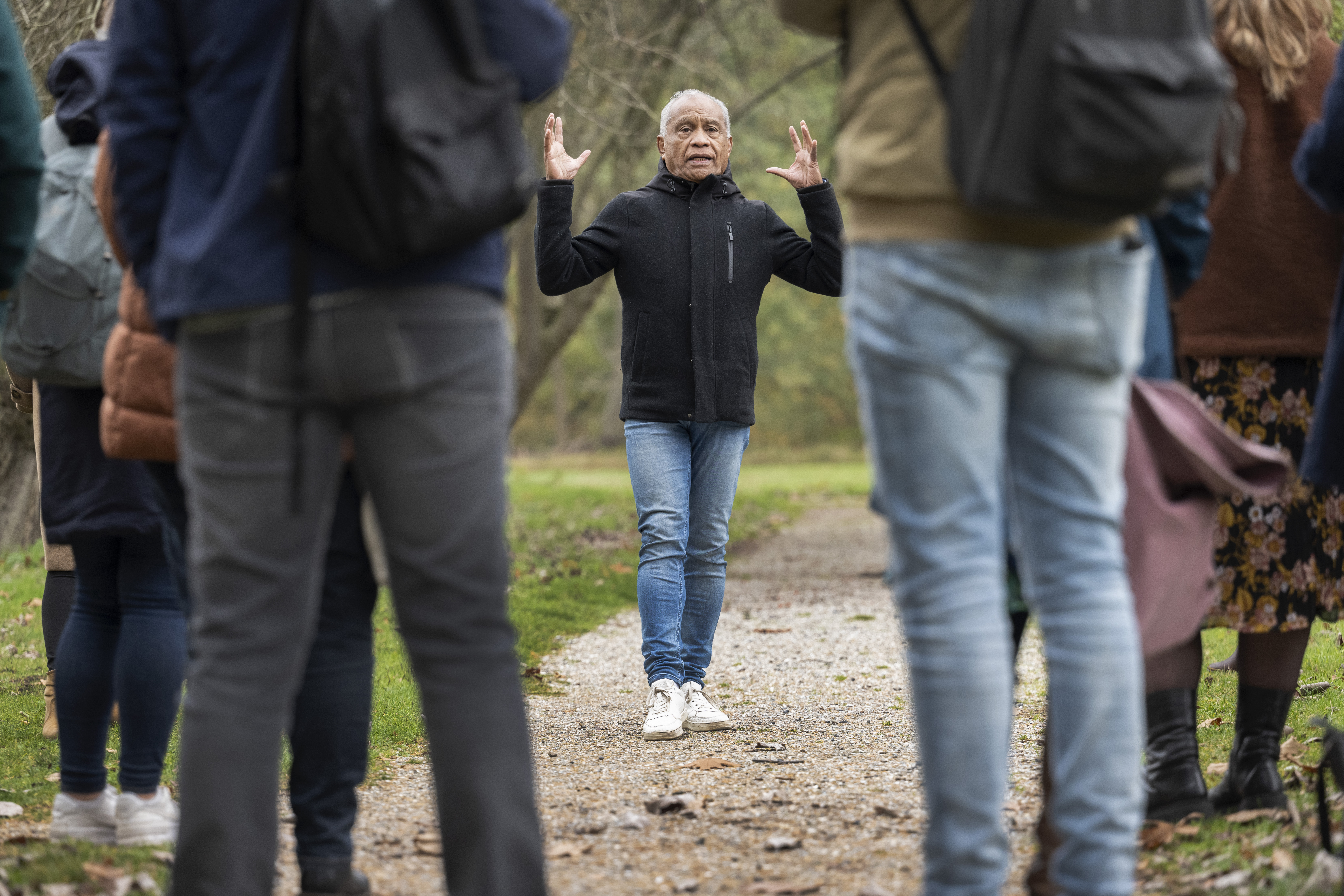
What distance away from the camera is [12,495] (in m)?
10.6

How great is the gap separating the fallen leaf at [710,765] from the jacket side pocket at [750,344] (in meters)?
1.53

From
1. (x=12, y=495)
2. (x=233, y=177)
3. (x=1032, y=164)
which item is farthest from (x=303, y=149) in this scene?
(x=12, y=495)

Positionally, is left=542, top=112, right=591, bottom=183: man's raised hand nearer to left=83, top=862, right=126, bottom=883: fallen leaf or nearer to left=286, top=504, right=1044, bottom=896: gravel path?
left=286, top=504, right=1044, bottom=896: gravel path

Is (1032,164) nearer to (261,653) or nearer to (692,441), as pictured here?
(261,653)

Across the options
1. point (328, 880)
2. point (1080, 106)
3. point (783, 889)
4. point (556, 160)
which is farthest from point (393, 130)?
point (556, 160)

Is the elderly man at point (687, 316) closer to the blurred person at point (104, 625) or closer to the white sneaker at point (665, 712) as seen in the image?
the white sneaker at point (665, 712)

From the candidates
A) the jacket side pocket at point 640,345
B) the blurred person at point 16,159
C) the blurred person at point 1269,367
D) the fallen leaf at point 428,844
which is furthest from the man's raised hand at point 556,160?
the fallen leaf at point 428,844

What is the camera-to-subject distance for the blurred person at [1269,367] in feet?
12.2

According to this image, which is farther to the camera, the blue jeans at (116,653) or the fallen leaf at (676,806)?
the fallen leaf at (676,806)

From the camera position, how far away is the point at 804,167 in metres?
5.52

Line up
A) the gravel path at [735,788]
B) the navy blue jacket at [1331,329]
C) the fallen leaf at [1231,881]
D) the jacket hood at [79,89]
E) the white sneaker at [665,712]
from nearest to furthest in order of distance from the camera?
1. the fallen leaf at [1231,881]
2. the navy blue jacket at [1331,329]
3. the gravel path at [735,788]
4. the jacket hood at [79,89]
5. the white sneaker at [665,712]

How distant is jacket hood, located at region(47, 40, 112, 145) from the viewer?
382 centimetres

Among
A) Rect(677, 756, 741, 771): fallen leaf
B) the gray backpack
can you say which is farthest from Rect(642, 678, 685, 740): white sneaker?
the gray backpack

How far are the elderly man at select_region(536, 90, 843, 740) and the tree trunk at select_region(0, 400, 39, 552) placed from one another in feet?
17.5
